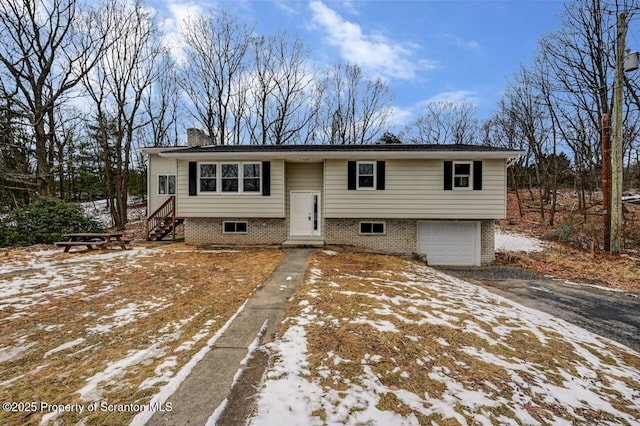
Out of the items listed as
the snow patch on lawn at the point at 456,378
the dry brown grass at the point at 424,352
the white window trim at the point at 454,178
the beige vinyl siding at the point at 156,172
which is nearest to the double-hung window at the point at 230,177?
the beige vinyl siding at the point at 156,172

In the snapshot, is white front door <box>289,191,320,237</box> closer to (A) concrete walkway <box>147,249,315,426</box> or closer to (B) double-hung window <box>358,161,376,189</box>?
(B) double-hung window <box>358,161,376,189</box>

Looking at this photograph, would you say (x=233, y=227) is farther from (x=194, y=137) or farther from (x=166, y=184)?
(x=166, y=184)

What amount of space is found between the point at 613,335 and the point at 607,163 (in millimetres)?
9103

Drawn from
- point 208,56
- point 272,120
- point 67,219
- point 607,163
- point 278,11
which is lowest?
point 67,219

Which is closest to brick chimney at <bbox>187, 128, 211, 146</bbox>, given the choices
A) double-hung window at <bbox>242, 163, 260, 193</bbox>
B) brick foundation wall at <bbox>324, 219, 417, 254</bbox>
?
double-hung window at <bbox>242, 163, 260, 193</bbox>

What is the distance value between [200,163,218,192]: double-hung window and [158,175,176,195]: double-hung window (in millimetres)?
4994

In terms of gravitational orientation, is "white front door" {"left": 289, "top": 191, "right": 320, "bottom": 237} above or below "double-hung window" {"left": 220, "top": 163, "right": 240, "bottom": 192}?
below

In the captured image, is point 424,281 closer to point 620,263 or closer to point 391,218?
point 391,218

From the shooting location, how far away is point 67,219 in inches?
493

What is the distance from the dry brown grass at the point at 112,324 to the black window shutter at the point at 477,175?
842 cm

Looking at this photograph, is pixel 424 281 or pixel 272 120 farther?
pixel 272 120

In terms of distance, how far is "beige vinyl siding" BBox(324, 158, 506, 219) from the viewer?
11273 mm

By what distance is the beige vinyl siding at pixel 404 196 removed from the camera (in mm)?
11273

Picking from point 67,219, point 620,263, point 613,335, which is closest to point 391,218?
point 613,335
